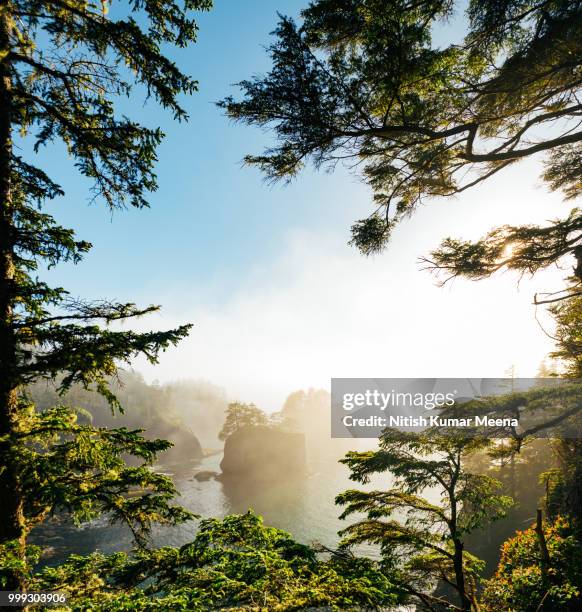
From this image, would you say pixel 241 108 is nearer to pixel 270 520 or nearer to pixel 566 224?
pixel 566 224

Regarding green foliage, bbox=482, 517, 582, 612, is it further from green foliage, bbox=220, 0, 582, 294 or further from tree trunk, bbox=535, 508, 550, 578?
green foliage, bbox=220, 0, 582, 294

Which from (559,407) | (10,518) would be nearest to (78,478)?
(10,518)

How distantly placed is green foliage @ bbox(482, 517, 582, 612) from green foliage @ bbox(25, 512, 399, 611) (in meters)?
6.16

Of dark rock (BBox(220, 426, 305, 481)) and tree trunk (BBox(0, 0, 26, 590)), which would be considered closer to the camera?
tree trunk (BBox(0, 0, 26, 590))

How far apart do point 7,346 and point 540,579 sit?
1312 cm

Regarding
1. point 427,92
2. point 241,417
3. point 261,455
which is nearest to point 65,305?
point 427,92

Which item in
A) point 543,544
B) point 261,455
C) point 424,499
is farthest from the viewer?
point 261,455

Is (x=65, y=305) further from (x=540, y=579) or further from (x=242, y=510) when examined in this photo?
(x=242, y=510)

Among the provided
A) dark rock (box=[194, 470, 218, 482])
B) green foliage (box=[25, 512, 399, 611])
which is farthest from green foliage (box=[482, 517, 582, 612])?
dark rock (box=[194, 470, 218, 482])

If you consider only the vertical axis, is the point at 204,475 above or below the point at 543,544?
below

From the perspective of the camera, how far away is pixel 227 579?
3.21 metres

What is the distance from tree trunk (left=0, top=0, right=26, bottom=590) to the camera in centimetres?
323

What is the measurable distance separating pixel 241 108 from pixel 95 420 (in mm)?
82810

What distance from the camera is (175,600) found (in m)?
2.76
